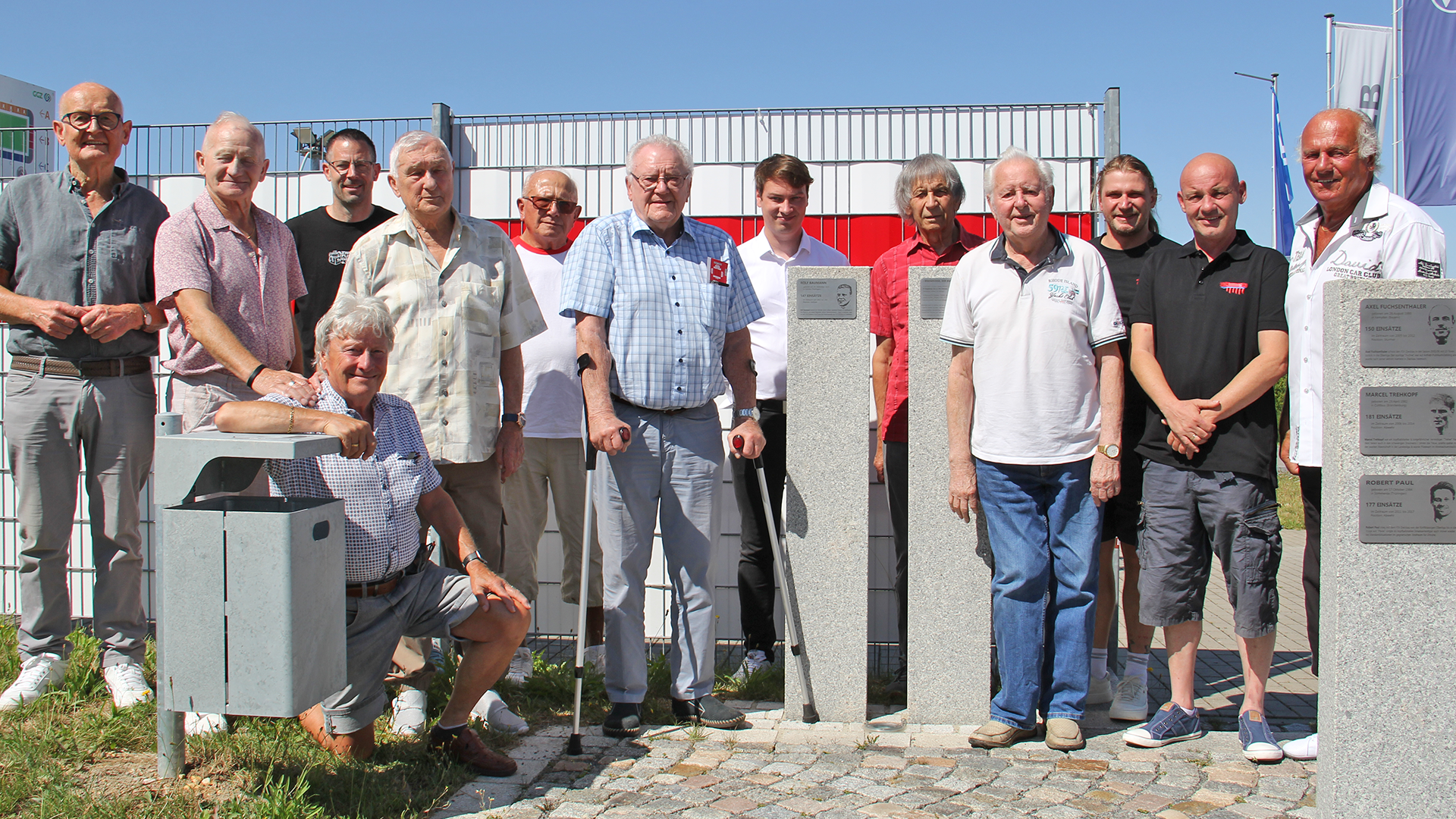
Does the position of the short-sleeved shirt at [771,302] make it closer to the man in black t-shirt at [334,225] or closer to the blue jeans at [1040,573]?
the blue jeans at [1040,573]

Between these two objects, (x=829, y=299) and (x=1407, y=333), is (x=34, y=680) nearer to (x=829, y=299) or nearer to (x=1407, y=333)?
(x=829, y=299)

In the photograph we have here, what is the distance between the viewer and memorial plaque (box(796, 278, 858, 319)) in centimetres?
387

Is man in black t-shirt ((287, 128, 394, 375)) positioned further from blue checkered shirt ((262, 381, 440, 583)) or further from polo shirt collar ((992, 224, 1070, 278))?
polo shirt collar ((992, 224, 1070, 278))

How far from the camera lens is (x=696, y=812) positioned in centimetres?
309

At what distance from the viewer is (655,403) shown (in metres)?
3.77

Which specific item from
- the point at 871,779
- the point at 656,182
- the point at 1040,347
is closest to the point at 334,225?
the point at 656,182

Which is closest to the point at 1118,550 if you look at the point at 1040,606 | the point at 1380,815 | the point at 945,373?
the point at 1040,606

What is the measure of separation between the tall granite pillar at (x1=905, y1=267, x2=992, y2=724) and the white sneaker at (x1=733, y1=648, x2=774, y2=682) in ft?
2.62

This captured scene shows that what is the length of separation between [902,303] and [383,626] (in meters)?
2.49

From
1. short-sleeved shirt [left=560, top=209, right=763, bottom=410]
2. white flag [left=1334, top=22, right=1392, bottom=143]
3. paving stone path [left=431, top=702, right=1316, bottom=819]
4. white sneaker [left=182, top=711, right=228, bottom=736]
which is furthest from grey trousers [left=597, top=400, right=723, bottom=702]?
white flag [left=1334, top=22, right=1392, bottom=143]

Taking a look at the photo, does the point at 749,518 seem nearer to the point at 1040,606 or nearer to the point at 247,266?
the point at 1040,606

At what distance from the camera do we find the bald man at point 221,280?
11.8 ft

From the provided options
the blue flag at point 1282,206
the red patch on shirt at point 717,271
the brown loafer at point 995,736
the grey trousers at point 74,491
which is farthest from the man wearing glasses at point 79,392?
the blue flag at point 1282,206

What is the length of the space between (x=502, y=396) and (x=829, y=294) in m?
1.44
